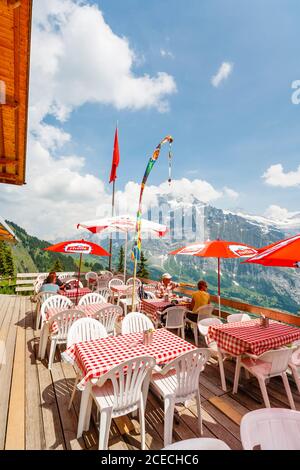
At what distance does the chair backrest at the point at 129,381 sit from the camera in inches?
84.9

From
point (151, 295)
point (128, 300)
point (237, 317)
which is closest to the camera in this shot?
point (237, 317)

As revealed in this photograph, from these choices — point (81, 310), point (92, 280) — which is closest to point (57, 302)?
point (81, 310)

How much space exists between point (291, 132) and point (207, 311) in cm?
1181

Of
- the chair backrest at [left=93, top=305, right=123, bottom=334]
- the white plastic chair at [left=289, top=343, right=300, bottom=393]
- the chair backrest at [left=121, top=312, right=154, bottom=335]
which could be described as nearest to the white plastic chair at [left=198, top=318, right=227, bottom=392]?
the white plastic chair at [left=289, top=343, right=300, bottom=393]

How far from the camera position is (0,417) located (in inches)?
106

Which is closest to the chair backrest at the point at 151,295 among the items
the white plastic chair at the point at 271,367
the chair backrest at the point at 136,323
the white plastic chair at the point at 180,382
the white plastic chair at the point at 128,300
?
the white plastic chair at the point at 128,300

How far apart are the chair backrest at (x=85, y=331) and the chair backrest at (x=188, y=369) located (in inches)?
55.1

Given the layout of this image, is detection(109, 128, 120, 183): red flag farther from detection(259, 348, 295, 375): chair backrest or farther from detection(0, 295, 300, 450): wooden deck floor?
detection(259, 348, 295, 375): chair backrest

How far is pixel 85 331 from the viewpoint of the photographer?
3.41m

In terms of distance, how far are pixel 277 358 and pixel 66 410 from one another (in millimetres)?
2996

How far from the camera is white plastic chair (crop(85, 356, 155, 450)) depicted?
209 centimetres

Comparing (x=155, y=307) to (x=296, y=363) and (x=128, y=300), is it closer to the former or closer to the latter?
(x=128, y=300)
